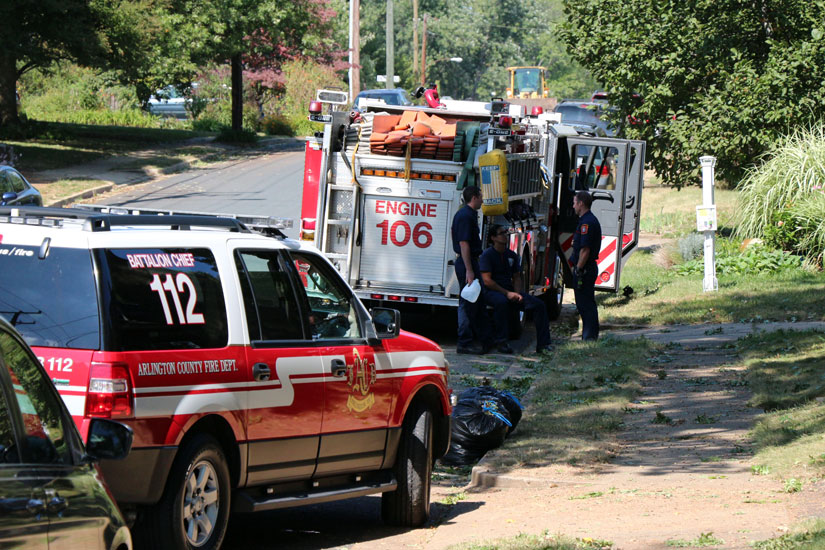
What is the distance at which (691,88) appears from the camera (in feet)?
78.1

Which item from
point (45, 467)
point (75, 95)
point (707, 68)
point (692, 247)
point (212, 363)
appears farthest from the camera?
point (75, 95)

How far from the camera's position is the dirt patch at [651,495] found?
6.88 m

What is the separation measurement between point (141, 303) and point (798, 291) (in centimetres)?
1334

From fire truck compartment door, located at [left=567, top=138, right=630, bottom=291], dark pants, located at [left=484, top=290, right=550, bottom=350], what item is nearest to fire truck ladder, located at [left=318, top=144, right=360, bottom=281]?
dark pants, located at [left=484, top=290, right=550, bottom=350]

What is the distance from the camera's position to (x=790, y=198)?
2102 cm

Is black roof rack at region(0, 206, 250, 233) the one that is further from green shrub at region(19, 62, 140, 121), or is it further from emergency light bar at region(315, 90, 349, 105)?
green shrub at region(19, 62, 140, 121)

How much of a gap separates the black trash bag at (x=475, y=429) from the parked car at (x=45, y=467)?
5.13 meters

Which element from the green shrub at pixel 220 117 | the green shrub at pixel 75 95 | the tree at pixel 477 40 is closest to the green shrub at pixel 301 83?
the green shrub at pixel 220 117

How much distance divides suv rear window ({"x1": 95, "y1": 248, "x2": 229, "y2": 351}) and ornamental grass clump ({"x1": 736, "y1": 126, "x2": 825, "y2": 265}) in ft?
51.7

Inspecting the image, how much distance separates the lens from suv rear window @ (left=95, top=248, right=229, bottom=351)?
5500 mm

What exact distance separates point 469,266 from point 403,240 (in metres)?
1.15

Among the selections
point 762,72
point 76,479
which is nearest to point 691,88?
point 762,72

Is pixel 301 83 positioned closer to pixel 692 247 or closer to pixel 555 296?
pixel 692 247

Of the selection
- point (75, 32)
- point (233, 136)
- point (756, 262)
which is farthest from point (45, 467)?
point (233, 136)
